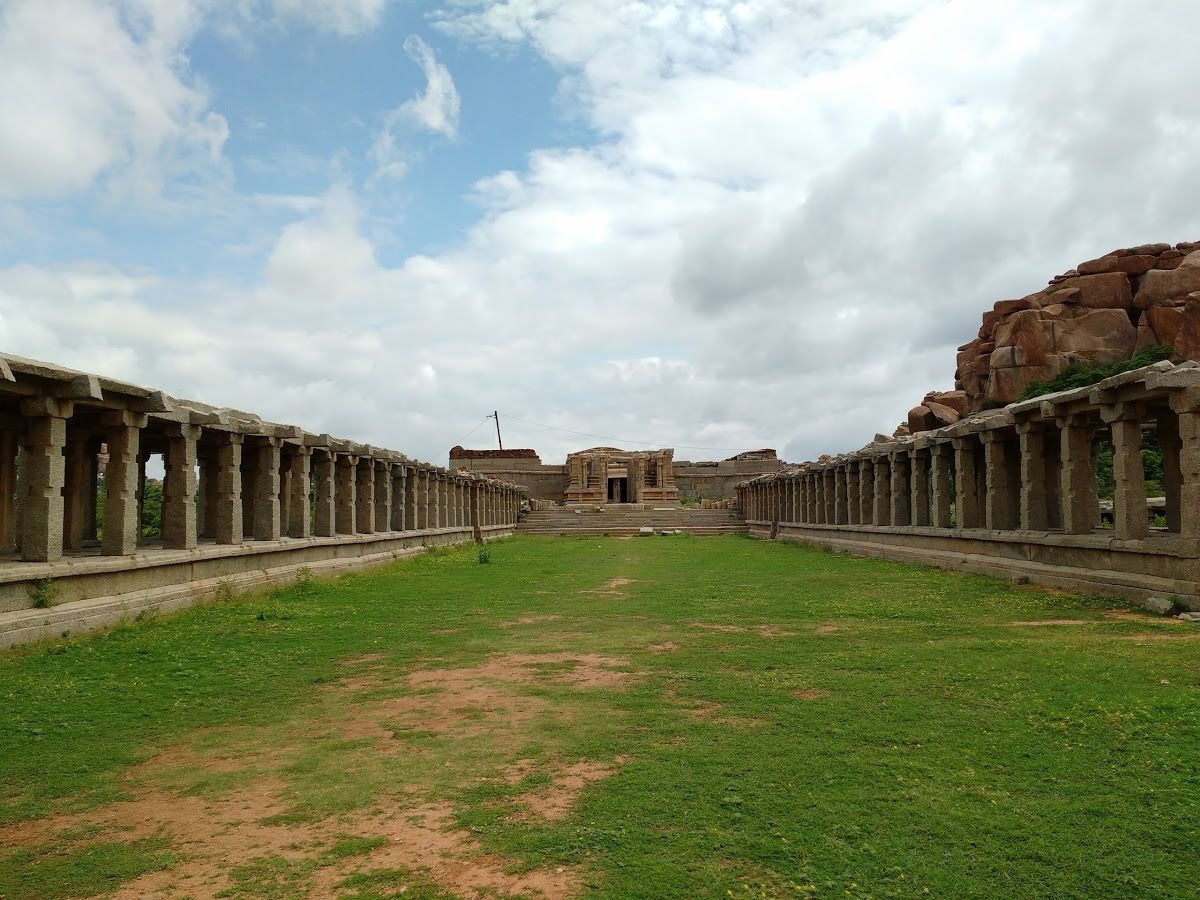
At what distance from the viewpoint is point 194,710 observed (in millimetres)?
6434

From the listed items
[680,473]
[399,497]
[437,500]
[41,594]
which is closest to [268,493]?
[41,594]

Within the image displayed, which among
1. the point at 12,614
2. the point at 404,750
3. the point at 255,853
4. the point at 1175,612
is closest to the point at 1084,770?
the point at 404,750

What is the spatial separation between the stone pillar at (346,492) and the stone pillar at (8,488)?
7.28m

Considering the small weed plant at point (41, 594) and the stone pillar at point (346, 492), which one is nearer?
the small weed plant at point (41, 594)

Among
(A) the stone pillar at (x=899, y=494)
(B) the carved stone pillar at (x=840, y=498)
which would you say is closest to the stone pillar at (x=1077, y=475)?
(A) the stone pillar at (x=899, y=494)

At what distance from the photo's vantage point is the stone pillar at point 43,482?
9.62 m

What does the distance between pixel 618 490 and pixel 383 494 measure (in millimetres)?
44072

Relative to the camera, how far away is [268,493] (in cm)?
1611

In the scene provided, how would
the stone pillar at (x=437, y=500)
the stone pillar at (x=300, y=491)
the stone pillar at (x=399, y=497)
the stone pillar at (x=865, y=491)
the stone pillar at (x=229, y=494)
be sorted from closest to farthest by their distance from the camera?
1. the stone pillar at (x=229, y=494)
2. the stone pillar at (x=300, y=491)
3. the stone pillar at (x=399, y=497)
4. the stone pillar at (x=865, y=491)
5. the stone pillar at (x=437, y=500)

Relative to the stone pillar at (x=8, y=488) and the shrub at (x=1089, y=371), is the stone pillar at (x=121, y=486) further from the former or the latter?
the shrub at (x=1089, y=371)

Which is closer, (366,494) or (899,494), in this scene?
(366,494)

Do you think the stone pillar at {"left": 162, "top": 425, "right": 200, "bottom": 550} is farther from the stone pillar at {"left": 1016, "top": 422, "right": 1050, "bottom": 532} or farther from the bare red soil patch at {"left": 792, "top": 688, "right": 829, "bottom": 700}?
the stone pillar at {"left": 1016, "top": 422, "right": 1050, "bottom": 532}

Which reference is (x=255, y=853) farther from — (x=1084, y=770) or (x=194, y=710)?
(x=1084, y=770)

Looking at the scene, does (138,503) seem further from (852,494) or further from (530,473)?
(530,473)
